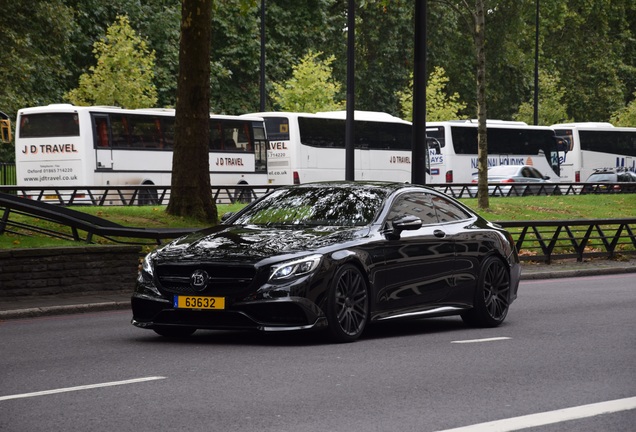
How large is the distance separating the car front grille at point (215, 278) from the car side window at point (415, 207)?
1912mm

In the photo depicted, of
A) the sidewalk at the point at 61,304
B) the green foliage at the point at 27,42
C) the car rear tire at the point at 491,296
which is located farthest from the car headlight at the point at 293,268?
the green foliage at the point at 27,42

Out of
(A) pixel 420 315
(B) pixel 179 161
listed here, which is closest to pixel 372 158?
(B) pixel 179 161

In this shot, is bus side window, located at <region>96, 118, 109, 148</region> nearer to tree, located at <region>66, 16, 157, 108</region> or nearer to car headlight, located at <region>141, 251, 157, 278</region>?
tree, located at <region>66, 16, 157, 108</region>

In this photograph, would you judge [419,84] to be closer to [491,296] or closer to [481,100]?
[491,296]

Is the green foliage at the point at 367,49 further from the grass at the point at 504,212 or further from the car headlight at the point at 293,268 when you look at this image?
the car headlight at the point at 293,268

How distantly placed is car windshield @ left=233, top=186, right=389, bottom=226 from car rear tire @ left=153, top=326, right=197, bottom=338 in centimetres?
117

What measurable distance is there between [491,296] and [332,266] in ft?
9.91

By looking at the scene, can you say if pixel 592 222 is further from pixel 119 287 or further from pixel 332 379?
pixel 332 379

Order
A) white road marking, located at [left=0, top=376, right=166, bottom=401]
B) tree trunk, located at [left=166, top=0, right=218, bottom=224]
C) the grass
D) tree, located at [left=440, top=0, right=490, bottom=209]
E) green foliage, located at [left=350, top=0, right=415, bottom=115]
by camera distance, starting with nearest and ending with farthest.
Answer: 1. white road marking, located at [left=0, top=376, right=166, bottom=401]
2. the grass
3. tree trunk, located at [left=166, top=0, right=218, bottom=224]
4. tree, located at [left=440, top=0, right=490, bottom=209]
5. green foliage, located at [left=350, top=0, right=415, bottom=115]

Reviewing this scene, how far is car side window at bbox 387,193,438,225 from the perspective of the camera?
11977 mm

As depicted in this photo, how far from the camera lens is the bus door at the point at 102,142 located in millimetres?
40719

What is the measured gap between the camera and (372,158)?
51.0m

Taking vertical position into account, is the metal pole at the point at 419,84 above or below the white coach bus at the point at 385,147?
above

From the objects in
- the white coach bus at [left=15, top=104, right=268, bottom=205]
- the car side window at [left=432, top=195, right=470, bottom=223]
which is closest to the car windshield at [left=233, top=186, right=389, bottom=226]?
the car side window at [left=432, top=195, right=470, bottom=223]
